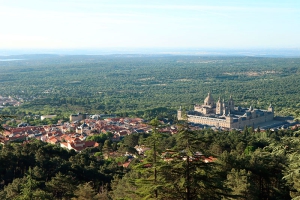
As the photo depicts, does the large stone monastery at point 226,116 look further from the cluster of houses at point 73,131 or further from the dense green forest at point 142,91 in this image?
the cluster of houses at point 73,131

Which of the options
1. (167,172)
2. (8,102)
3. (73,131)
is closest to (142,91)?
(8,102)

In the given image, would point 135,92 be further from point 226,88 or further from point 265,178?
point 265,178

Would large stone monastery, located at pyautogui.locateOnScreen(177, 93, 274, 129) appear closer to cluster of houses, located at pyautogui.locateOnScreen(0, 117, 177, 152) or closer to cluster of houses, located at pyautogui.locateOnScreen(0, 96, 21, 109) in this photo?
cluster of houses, located at pyautogui.locateOnScreen(0, 117, 177, 152)

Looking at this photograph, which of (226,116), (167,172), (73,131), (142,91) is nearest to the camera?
(167,172)

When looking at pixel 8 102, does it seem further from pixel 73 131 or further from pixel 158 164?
pixel 158 164

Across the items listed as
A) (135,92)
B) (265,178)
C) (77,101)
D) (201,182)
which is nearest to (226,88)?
(135,92)

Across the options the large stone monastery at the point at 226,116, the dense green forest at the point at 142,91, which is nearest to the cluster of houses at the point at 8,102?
the dense green forest at the point at 142,91
